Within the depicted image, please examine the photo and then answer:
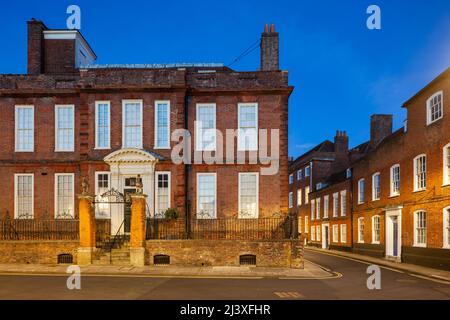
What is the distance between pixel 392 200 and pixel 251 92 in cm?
1187

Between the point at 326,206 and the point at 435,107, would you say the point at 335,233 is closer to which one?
the point at 326,206

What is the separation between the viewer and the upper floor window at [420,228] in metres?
23.6

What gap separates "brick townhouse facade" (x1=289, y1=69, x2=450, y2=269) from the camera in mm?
21703

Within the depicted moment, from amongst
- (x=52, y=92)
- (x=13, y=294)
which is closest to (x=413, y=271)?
(x=13, y=294)

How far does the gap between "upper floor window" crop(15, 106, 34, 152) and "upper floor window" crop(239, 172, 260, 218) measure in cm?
1241

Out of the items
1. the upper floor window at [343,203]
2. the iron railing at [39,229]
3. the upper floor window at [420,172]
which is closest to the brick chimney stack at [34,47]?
the iron railing at [39,229]

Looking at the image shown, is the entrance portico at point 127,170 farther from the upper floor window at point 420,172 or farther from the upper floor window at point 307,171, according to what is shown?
the upper floor window at point 307,171

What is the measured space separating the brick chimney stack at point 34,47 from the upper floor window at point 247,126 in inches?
514

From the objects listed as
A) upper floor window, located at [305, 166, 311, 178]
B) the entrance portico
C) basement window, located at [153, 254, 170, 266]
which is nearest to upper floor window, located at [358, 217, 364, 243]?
the entrance portico

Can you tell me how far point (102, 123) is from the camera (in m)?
24.4

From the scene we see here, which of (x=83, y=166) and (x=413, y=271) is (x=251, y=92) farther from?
(x=413, y=271)

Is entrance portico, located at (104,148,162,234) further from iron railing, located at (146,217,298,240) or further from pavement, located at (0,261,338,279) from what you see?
pavement, located at (0,261,338,279)
